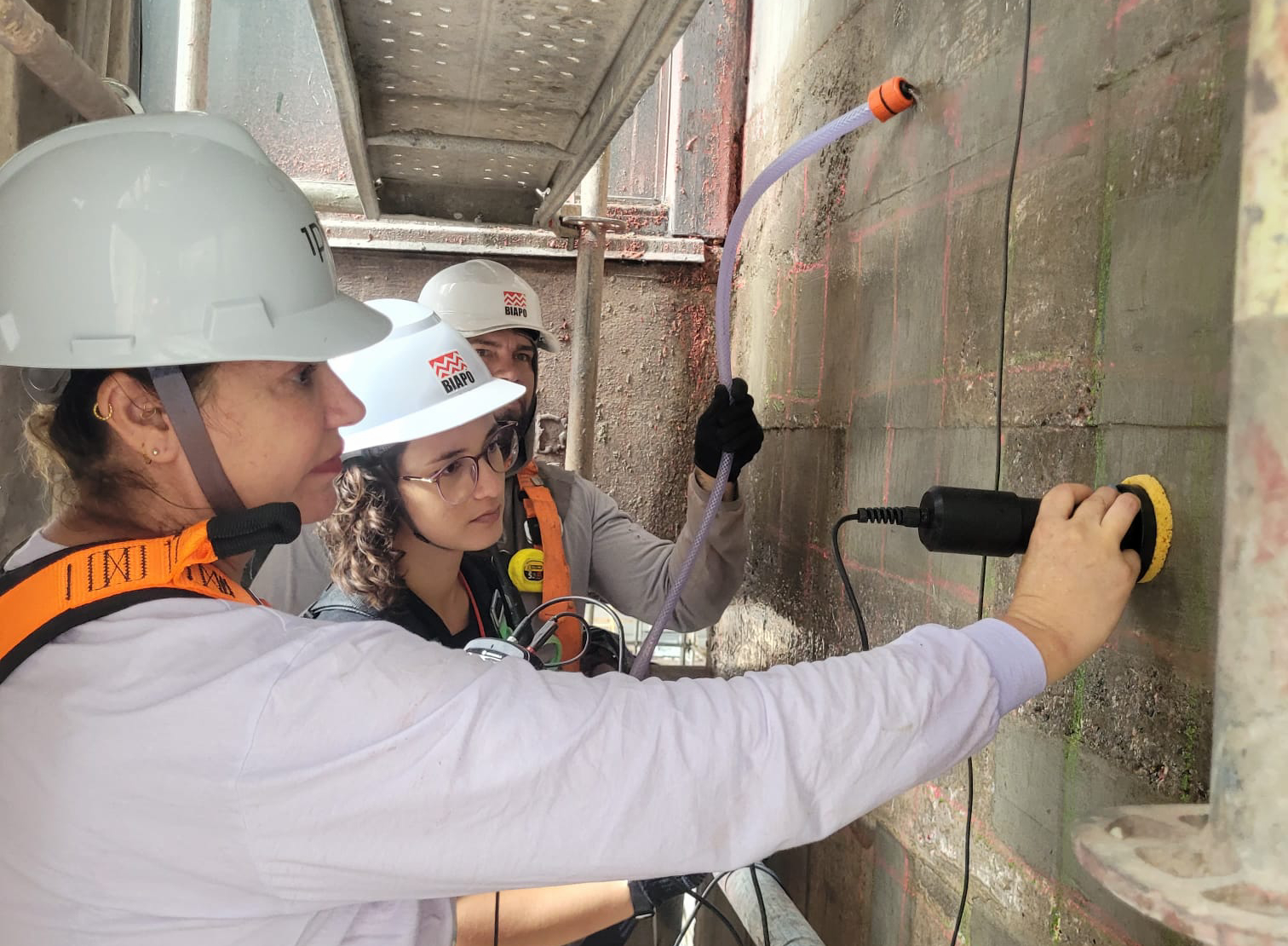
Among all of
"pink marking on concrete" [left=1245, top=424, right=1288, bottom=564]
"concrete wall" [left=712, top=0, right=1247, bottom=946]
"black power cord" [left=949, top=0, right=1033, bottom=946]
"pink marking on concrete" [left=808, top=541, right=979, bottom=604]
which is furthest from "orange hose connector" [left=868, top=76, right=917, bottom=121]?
"pink marking on concrete" [left=1245, top=424, right=1288, bottom=564]

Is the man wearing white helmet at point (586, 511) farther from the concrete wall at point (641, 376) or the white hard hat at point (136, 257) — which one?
the white hard hat at point (136, 257)

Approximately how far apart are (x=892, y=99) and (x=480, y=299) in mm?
1490

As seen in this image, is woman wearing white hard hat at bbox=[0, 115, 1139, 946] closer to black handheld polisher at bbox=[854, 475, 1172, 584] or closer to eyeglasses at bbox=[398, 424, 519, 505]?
black handheld polisher at bbox=[854, 475, 1172, 584]

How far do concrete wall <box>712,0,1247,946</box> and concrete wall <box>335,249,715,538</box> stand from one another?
1315mm

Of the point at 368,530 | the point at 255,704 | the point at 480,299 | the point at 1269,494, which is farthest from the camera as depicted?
the point at 480,299

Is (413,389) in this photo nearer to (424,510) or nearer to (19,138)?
(424,510)

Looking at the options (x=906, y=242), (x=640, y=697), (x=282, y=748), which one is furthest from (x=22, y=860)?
(x=906, y=242)

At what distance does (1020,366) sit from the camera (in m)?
1.71

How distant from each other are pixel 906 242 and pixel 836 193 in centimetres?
56

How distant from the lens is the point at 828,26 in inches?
114

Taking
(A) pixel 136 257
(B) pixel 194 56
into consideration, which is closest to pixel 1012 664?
(A) pixel 136 257

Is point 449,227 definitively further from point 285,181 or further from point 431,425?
point 285,181

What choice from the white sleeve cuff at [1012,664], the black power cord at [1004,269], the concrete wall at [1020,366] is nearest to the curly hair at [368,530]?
the concrete wall at [1020,366]

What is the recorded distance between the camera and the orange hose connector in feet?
7.18
